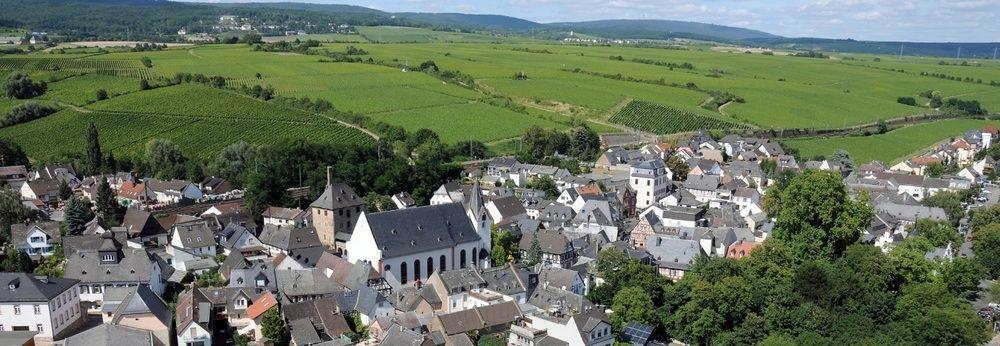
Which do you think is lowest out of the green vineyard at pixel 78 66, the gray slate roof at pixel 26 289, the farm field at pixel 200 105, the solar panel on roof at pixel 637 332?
the solar panel on roof at pixel 637 332

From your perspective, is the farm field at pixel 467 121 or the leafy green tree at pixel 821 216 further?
the farm field at pixel 467 121

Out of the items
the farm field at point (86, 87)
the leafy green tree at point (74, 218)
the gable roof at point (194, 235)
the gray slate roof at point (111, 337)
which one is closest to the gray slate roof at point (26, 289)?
the gray slate roof at point (111, 337)

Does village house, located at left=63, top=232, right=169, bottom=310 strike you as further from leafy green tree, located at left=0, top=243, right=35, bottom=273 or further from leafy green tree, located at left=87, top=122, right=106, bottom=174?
leafy green tree, located at left=87, top=122, right=106, bottom=174

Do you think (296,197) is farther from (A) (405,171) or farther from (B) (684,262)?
(B) (684,262)

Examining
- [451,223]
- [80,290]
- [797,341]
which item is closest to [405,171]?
[451,223]

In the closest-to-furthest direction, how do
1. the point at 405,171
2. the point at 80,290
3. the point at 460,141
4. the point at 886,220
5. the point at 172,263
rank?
the point at 80,290 < the point at 172,263 < the point at 886,220 < the point at 405,171 < the point at 460,141

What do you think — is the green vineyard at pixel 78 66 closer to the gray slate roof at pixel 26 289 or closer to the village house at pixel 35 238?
the village house at pixel 35 238
